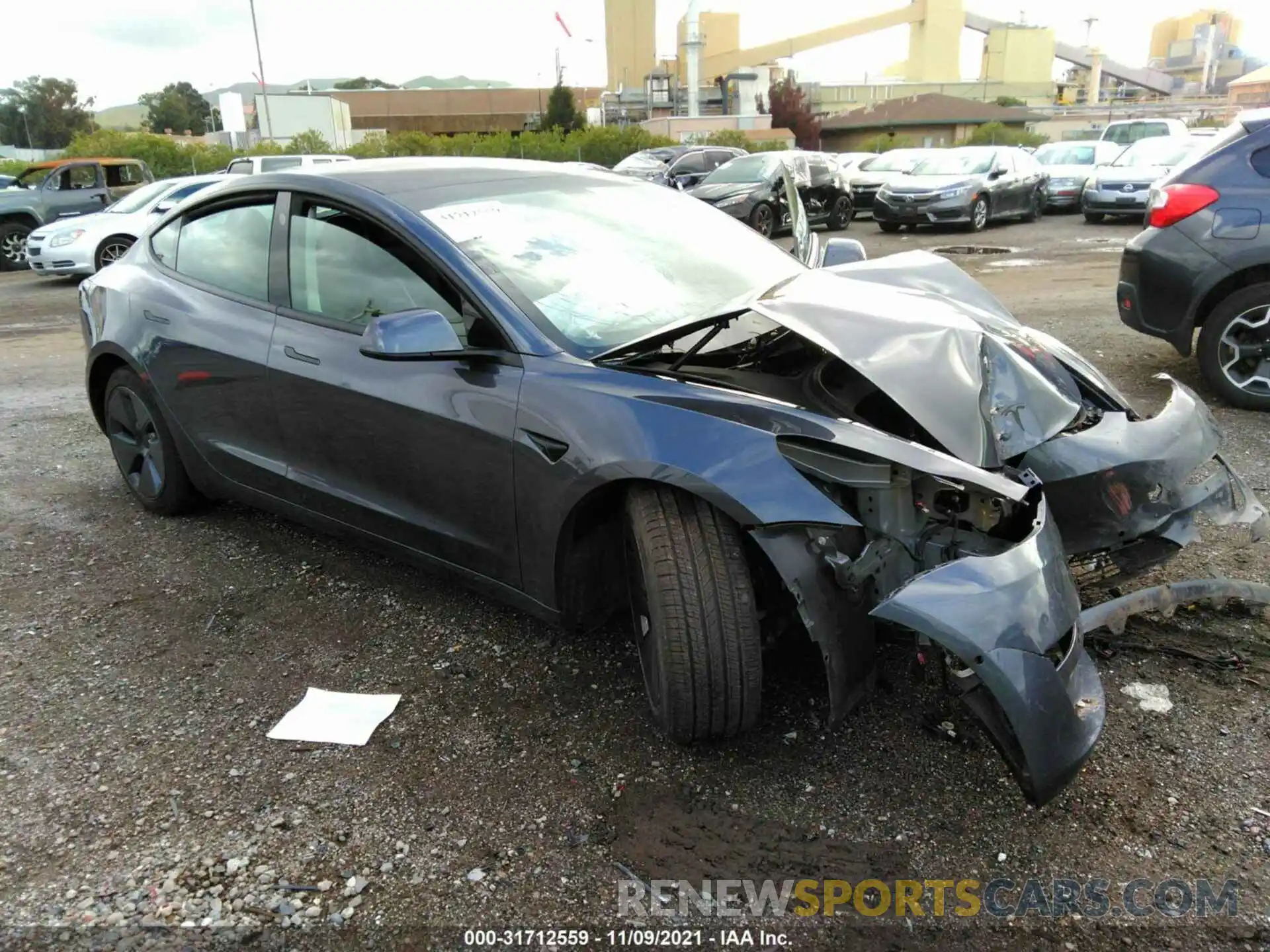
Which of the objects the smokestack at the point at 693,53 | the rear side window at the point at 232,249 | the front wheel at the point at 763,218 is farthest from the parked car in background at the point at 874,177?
the smokestack at the point at 693,53

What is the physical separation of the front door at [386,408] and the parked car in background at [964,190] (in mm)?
14446

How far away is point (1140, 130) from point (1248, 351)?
19.2m

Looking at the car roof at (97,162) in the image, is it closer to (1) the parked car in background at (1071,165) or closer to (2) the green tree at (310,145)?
(2) the green tree at (310,145)

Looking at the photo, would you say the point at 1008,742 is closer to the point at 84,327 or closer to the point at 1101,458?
the point at 1101,458

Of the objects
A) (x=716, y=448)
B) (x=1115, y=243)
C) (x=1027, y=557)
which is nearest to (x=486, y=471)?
(x=716, y=448)

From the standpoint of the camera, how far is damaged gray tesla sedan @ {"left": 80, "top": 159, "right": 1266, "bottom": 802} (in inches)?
87.7

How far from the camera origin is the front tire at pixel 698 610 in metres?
2.36

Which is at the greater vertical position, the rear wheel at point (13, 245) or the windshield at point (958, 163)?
the windshield at point (958, 163)

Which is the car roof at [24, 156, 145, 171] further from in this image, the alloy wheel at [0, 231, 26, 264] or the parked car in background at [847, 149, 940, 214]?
the parked car in background at [847, 149, 940, 214]

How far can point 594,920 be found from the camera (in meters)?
2.07

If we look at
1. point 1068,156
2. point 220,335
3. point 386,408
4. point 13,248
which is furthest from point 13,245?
point 1068,156

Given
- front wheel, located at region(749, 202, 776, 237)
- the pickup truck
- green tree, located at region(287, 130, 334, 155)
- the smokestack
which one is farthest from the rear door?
the smokestack

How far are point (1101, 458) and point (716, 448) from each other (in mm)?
1137

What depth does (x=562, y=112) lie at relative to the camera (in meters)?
52.0
